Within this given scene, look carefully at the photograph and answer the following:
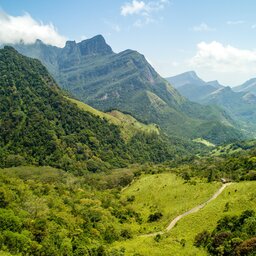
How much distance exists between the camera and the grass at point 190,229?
255 ft

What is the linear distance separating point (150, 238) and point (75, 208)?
114 ft

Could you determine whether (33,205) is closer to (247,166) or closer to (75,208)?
(75,208)

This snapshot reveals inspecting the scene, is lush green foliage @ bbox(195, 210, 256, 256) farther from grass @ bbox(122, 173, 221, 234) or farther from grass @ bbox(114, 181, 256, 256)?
grass @ bbox(122, 173, 221, 234)

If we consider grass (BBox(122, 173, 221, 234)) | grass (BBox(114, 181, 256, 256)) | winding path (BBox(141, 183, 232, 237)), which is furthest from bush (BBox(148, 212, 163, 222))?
grass (BBox(114, 181, 256, 256))

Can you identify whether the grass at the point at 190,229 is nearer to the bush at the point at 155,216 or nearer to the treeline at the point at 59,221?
the treeline at the point at 59,221

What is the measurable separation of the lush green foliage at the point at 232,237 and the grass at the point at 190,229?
2755 mm

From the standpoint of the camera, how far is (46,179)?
7441 inches

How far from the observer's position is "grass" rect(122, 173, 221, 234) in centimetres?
11196

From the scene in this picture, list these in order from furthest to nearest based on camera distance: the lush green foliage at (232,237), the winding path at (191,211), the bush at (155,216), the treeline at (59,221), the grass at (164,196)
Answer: the bush at (155,216) → the grass at (164,196) → the winding path at (191,211) → the treeline at (59,221) → the lush green foliage at (232,237)

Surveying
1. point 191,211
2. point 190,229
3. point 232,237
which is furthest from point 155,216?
point 232,237

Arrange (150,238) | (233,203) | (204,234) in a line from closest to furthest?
(204,234) → (150,238) → (233,203)

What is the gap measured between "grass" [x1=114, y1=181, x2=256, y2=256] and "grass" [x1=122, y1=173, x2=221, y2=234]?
34.6 feet

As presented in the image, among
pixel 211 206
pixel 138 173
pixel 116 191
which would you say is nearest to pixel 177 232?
pixel 211 206

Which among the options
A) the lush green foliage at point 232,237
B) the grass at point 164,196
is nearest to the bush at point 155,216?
the grass at point 164,196
